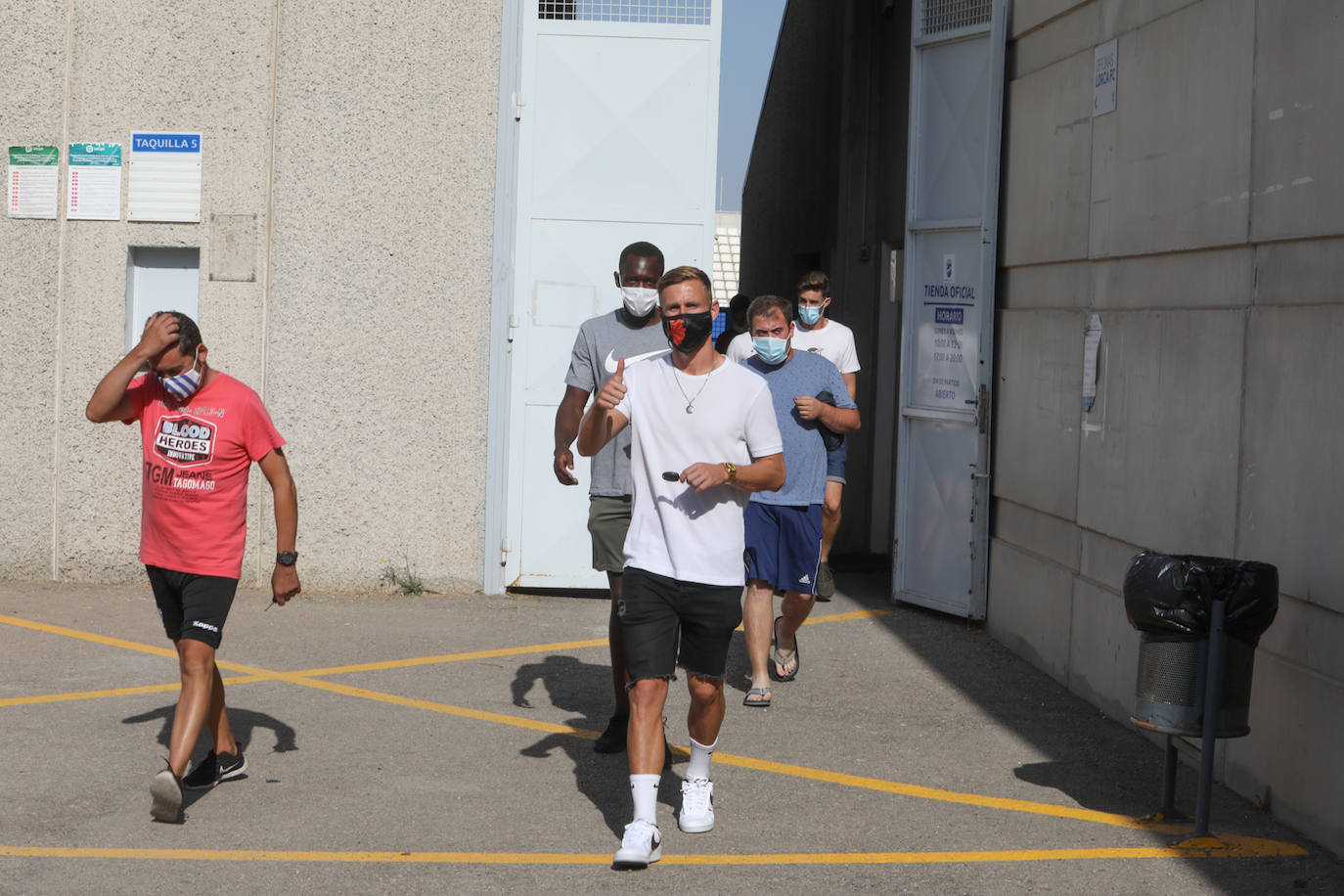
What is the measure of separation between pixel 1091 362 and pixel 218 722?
4658mm

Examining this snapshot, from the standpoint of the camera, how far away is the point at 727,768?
6551 mm

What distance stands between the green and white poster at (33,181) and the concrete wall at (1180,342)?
6331 mm

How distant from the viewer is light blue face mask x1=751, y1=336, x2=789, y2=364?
777 centimetres

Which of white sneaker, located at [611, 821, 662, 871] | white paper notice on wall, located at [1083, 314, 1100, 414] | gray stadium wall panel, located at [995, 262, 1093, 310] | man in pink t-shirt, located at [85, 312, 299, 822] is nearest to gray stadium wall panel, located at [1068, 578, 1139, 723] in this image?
white paper notice on wall, located at [1083, 314, 1100, 414]

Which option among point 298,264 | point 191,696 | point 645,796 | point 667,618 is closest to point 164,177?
point 298,264

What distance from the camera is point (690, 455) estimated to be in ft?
17.9

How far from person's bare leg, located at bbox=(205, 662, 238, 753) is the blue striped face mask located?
3.53 feet

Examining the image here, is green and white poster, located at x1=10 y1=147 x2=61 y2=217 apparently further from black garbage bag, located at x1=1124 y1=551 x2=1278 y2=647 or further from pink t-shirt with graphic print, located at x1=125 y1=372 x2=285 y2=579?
black garbage bag, located at x1=1124 y1=551 x2=1278 y2=647

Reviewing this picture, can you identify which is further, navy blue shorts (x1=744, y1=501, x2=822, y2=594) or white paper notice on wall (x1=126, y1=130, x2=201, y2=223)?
white paper notice on wall (x1=126, y1=130, x2=201, y2=223)

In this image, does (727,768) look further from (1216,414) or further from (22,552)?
Result: (22,552)

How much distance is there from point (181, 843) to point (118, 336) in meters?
6.00

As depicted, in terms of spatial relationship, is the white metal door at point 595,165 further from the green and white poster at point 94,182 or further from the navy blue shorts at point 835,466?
the green and white poster at point 94,182

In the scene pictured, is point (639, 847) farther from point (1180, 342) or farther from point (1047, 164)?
point (1047, 164)

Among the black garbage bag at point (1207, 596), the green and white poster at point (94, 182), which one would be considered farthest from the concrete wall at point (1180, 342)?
the green and white poster at point (94, 182)
